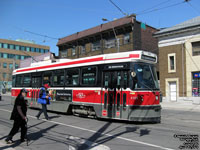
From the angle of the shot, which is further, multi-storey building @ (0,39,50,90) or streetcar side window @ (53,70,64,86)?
multi-storey building @ (0,39,50,90)

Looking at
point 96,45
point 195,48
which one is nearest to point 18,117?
point 195,48

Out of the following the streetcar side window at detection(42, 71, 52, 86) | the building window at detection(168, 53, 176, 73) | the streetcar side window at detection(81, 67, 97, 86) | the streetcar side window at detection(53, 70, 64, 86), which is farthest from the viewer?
the building window at detection(168, 53, 176, 73)

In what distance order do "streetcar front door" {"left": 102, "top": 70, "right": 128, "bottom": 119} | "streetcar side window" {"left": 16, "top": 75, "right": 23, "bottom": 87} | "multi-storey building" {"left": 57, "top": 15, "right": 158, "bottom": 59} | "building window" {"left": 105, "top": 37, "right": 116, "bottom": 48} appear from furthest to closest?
"building window" {"left": 105, "top": 37, "right": 116, "bottom": 48}
"multi-storey building" {"left": 57, "top": 15, "right": 158, "bottom": 59}
"streetcar side window" {"left": 16, "top": 75, "right": 23, "bottom": 87}
"streetcar front door" {"left": 102, "top": 70, "right": 128, "bottom": 119}

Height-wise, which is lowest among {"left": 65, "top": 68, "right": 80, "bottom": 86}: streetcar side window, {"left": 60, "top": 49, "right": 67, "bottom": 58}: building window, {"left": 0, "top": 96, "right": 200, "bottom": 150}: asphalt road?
{"left": 0, "top": 96, "right": 200, "bottom": 150}: asphalt road

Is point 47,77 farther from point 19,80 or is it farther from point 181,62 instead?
point 181,62

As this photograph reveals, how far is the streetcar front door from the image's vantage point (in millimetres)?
9484

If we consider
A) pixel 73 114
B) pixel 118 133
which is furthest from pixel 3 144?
pixel 73 114

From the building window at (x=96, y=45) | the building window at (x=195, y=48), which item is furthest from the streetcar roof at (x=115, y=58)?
the building window at (x=96, y=45)

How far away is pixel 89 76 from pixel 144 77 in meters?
2.94

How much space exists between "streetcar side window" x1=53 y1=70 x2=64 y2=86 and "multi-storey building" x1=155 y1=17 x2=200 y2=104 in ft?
51.2

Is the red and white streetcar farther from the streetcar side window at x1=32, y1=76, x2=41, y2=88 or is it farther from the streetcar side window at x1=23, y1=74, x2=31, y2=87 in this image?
the streetcar side window at x1=23, y1=74, x2=31, y2=87

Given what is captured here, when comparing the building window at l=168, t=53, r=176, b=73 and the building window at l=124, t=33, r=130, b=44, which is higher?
the building window at l=124, t=33, r=130, b=44

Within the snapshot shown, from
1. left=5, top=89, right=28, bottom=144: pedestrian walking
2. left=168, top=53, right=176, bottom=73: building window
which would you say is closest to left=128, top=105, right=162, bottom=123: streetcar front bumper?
left=5, top=89, right=28, bottom=144: pedestrian walking

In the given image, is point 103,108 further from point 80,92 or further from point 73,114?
point 73,114
